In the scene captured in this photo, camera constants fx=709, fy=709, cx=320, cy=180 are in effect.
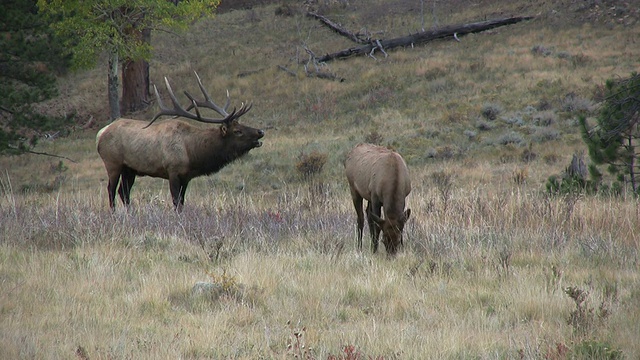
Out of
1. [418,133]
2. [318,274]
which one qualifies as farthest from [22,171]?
[318,274]

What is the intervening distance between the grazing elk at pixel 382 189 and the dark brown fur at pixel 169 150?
3239 millimetres

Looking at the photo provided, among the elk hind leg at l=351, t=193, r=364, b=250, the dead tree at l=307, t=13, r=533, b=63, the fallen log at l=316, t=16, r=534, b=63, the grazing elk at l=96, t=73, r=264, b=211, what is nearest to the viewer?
the elk hind leg at l=351, t=193, r=364, b=250

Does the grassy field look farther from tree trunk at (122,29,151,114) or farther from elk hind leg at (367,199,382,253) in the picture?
tree trunk at (122,29,151,114)

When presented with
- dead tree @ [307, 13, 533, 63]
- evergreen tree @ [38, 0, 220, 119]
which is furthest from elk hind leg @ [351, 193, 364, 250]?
dead tree @ [307, 13, 533, 63]

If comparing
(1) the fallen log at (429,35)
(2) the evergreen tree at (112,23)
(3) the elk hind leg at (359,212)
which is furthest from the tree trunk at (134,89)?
(3) the elk hind leg at (359,212)

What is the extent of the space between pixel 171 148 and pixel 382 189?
456 centimetres

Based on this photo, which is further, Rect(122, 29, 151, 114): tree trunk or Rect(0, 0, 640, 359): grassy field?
Rect(122, 29, 151, 114): tree trunk

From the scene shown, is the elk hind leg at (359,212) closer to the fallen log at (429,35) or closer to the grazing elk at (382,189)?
the grazing elk at (382,189)

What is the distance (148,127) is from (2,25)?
933 cm

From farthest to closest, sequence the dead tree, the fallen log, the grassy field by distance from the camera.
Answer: the fallen log
the dead tree
the grassy field

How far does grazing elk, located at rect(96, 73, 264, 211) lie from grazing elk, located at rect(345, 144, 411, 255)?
3188 mm

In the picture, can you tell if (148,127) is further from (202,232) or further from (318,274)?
(318,274)

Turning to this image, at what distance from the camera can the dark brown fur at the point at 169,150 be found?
35.7 ft

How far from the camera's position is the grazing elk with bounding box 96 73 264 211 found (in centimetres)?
1087
